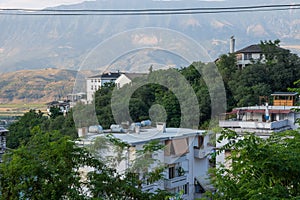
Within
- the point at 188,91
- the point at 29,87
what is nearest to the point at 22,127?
the point at 29,87

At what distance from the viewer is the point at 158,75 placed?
208 inches

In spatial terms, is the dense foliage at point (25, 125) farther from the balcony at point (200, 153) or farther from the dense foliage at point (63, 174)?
the dense foliage at point (63, 174)

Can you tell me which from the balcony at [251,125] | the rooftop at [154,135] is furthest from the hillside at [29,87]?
the rooftop at [154,135]

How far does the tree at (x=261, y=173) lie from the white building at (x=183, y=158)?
2953 millimetres

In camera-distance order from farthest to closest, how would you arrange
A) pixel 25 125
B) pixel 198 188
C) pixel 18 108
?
pixel 18 108 → pixel 25 125 → pixel 198 188

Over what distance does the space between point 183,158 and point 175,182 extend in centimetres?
56

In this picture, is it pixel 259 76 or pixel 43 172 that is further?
pixel 259 76

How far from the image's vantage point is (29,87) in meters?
21.5

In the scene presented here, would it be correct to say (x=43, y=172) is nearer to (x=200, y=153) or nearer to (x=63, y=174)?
(x=63, y=174)

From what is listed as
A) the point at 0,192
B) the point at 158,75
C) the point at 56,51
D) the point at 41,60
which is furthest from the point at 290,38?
the point at 0,192

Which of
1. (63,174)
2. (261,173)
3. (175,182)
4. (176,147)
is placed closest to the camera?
(261,173)

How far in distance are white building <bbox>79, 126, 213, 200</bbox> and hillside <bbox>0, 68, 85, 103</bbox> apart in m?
12.1

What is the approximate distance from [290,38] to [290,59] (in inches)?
278

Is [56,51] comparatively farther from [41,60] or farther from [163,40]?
[163,40]
